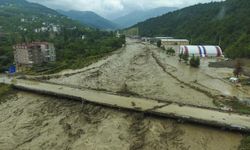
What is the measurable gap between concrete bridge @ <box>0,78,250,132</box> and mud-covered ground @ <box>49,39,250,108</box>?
202cm

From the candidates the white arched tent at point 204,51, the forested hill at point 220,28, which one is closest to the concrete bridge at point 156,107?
the forested hill at point 220,28

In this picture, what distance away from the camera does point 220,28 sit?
218ft

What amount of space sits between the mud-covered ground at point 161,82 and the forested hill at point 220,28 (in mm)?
13989

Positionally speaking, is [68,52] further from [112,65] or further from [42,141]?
[42,141]

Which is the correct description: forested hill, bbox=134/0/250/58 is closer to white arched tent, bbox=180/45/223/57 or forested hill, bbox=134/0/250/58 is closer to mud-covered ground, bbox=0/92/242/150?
white arched tent, bbox=180/45/223/57

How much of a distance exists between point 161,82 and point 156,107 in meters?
10.8

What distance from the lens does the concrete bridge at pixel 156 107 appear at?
16.6m

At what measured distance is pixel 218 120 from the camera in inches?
661

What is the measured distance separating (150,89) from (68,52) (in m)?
29.2

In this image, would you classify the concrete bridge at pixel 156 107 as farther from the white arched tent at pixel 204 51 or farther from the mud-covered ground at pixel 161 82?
the white arched tent at pixel 204 51

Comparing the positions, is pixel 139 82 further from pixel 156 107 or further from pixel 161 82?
pixel 156 107

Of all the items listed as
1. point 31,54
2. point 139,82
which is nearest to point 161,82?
point 139,82

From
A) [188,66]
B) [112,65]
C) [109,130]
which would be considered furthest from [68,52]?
[109,130]

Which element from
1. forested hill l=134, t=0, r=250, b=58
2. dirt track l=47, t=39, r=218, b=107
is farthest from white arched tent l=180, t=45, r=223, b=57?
dirt track l=47, t=39, r=218, b=107
